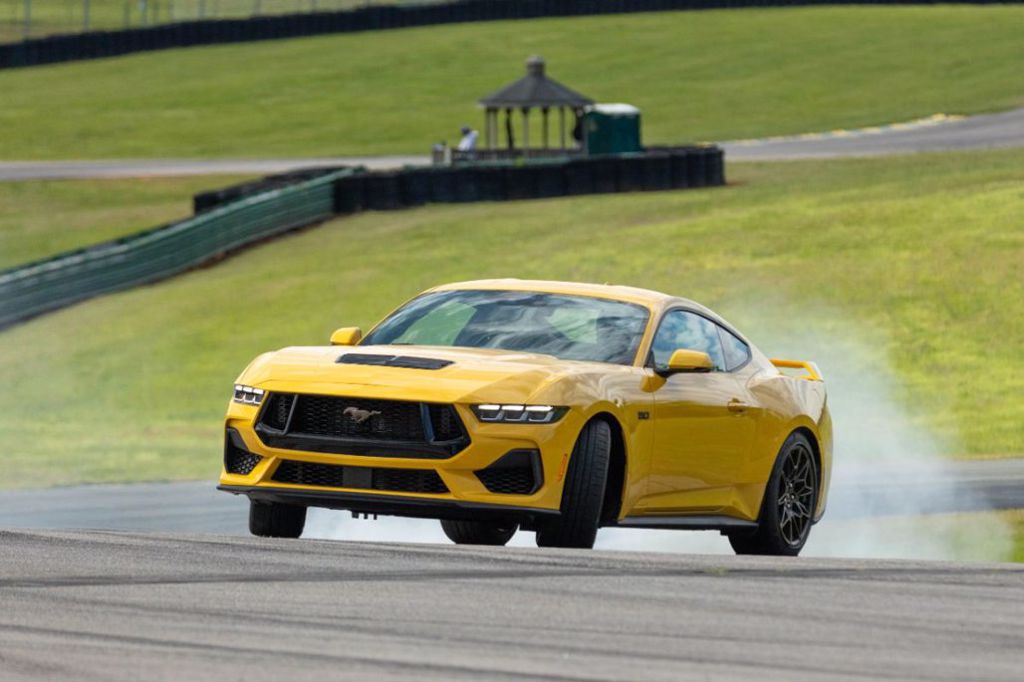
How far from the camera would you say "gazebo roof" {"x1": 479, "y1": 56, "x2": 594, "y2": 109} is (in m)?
48.3

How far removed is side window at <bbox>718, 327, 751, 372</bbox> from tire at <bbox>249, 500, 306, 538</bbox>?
243 cm

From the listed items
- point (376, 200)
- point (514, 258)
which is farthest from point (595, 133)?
point (514, 258)

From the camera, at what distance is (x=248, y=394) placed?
381 inches

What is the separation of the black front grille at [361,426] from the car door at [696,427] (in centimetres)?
119

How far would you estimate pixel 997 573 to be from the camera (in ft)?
28.9

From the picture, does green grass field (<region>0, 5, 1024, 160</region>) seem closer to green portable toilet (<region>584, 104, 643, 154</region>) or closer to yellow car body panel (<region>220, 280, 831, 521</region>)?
green portable toilet (<region>584, 104, 643, 154</region>)

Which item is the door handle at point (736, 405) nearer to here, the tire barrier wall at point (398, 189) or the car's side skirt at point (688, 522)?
the car's side skirt at point (688, 522)

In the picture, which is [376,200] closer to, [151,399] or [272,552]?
[151,399]

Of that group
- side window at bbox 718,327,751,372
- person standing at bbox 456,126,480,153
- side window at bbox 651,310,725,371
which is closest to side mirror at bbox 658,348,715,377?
side window at bbox 651,310,725,371

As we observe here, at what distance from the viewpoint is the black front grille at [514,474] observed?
9.15m

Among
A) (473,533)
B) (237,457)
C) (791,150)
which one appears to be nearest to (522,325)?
(237,457)

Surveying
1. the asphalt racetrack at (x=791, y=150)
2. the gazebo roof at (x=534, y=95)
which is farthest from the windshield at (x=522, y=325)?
the gazebo roof at (x=534, y=95)

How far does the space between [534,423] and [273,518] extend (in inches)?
56.5

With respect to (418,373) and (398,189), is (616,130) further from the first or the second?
(418,373)
